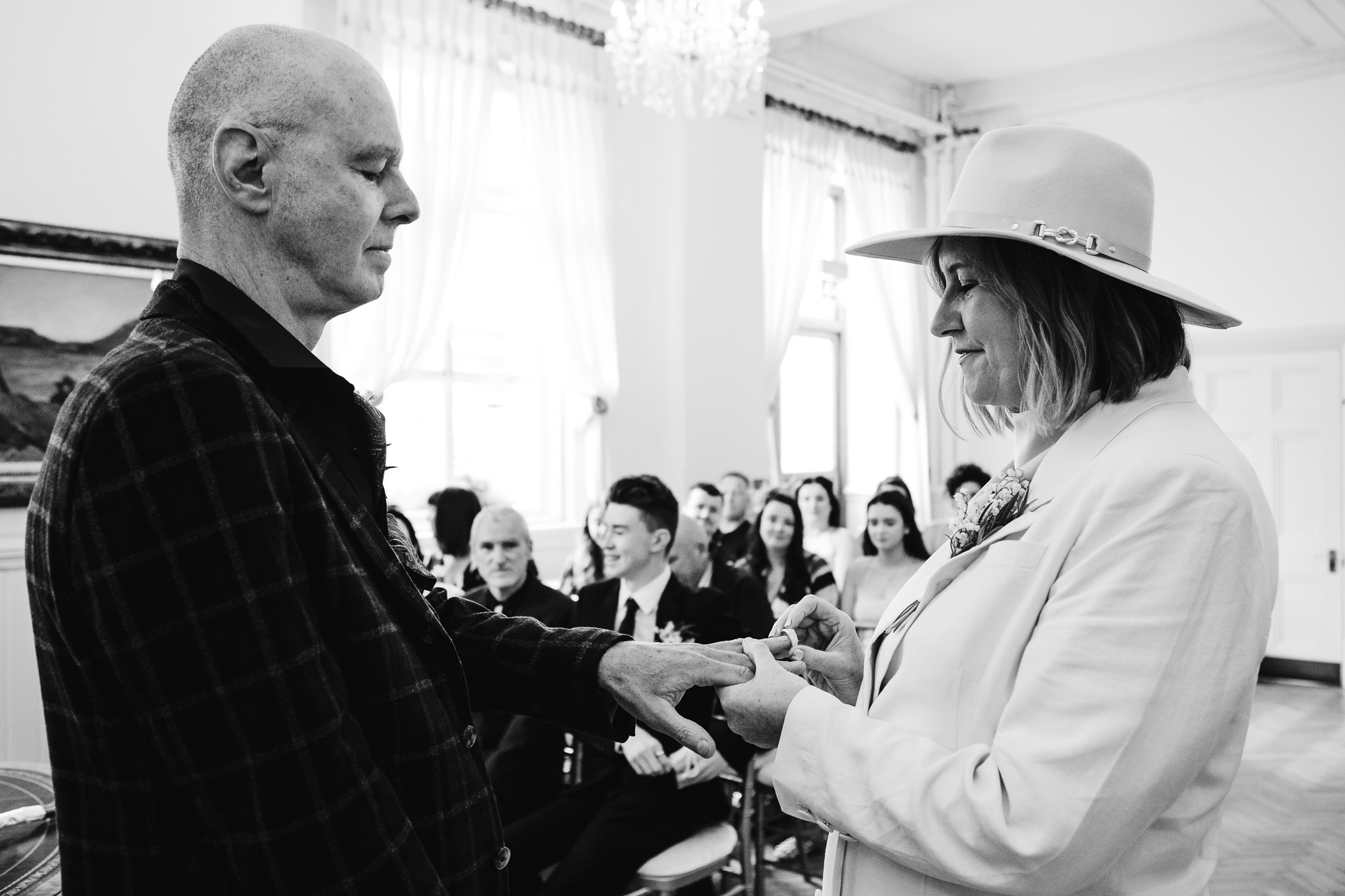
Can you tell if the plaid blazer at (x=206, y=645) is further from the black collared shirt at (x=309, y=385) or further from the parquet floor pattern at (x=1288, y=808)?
the parquet floor pattern at (x=1288, y=808)

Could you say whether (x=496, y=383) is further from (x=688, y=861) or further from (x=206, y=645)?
(x=206, y=645)

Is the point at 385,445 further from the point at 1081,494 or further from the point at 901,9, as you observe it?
the point at 901,9

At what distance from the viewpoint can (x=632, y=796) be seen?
2.96 m

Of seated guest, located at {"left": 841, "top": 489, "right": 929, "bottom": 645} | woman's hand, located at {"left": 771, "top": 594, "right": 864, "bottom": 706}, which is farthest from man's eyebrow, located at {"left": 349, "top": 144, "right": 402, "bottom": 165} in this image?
seated guest, located at {"left": 841, "top": 489, "right": 929, "bottom": 645}

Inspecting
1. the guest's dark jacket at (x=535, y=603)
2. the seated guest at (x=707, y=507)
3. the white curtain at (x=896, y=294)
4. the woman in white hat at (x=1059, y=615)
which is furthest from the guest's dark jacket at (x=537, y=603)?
the white curtain at (x=896, y=294)

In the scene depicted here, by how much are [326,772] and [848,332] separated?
8634 millimetres

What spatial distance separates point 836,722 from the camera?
1227mm

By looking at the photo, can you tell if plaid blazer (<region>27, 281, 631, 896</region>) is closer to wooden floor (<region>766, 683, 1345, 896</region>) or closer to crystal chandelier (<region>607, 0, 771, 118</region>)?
wooden floor (<region>766, 683, 1345, 896</region>)

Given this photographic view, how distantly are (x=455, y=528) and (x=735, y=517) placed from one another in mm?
1926

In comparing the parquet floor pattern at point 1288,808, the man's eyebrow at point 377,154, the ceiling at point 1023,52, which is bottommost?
the parquet floor pattern at point 1288,808

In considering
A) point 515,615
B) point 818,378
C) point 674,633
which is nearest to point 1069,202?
point 515,615

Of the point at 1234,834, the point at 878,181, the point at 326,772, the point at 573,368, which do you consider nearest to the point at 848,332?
the point at 878,181

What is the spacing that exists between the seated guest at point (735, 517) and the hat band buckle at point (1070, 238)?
452 cm

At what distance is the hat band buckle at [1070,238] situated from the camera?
1236mm
